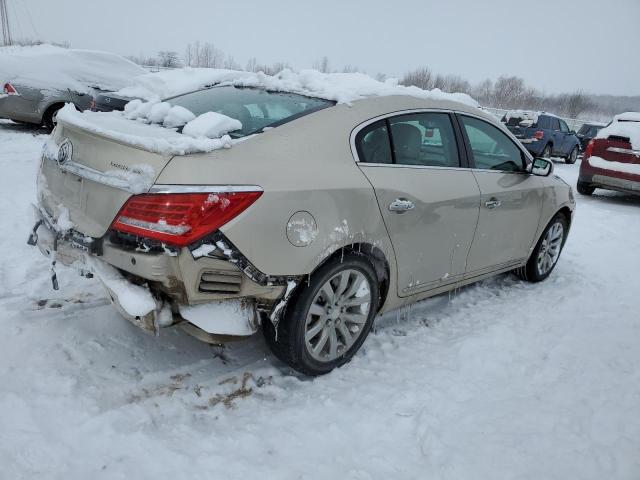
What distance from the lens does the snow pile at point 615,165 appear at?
8.73 m

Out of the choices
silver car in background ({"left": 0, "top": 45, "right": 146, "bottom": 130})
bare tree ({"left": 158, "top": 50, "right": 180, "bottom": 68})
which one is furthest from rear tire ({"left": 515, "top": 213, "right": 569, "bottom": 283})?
bare tree ({"left": 158, "top": 50, "right": 180, "bottom": 68})

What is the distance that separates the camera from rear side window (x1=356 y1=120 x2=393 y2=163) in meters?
2.76

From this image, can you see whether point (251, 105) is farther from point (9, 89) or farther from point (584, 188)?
point (584, 188)

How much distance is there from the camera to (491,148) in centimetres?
381

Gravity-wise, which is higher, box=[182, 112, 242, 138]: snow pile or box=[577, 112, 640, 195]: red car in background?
box=[182, 112, 242, 138]: snow pile

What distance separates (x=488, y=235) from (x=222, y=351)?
6.87 ft

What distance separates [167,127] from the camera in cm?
266

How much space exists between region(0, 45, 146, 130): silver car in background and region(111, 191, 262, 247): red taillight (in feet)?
28.3

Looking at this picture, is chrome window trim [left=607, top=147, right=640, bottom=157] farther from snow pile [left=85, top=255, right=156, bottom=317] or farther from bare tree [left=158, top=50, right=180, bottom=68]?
bare tree [left=158, top=50, right=180, bottom=68]

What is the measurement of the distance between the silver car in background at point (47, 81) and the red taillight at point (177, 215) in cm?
864

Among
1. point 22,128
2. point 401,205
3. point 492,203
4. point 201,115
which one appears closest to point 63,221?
point 201,115

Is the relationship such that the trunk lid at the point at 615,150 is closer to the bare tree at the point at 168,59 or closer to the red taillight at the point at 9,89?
the red taillight at the point at 9,89

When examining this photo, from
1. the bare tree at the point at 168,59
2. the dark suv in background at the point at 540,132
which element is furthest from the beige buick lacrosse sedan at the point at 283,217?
the bare tree at the point at 168,59

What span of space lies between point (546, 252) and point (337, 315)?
2796 mm
